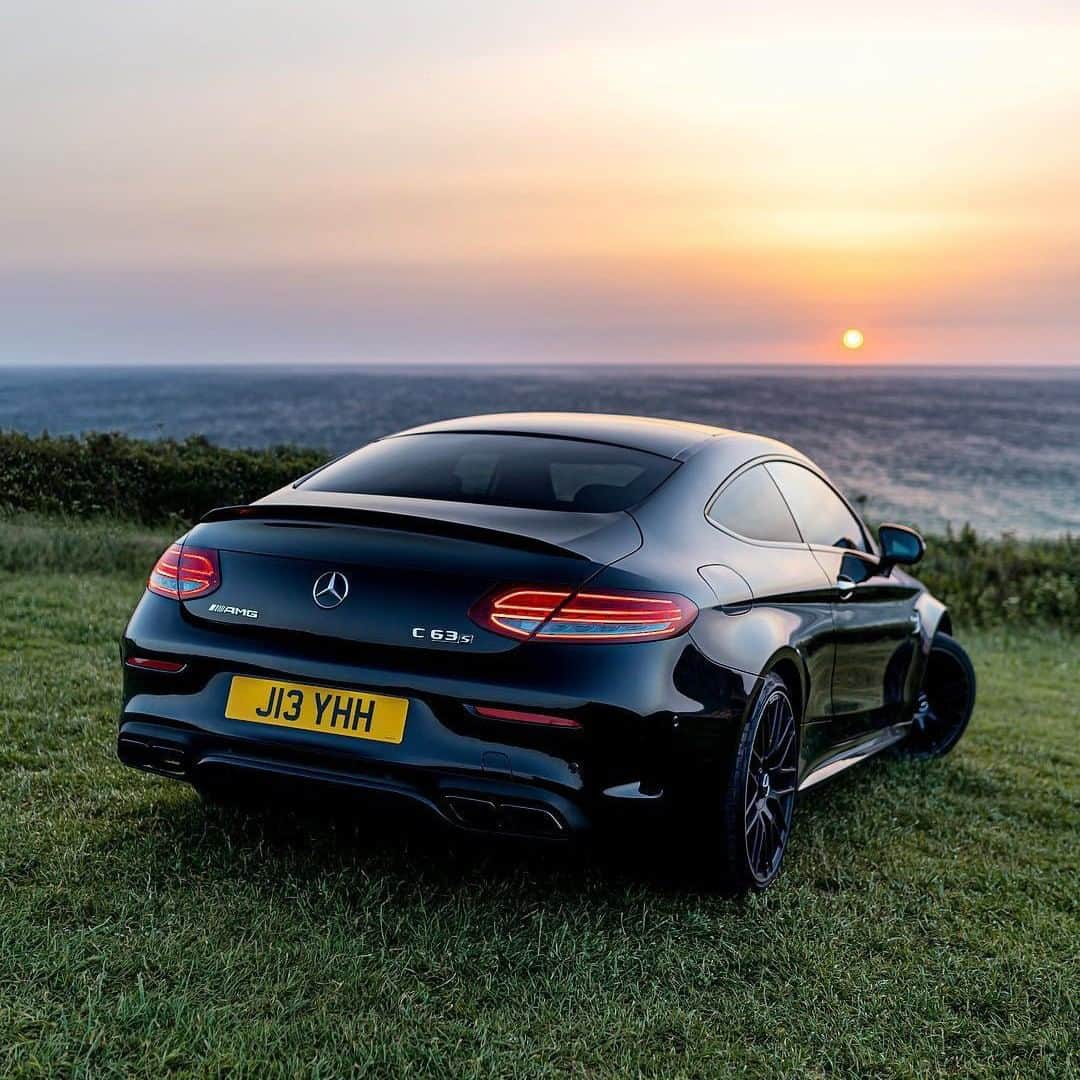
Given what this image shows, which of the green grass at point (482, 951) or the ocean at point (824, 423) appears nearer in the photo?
the green grass at point (482, 951)

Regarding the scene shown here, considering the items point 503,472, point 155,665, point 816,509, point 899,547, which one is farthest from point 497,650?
point 899,547

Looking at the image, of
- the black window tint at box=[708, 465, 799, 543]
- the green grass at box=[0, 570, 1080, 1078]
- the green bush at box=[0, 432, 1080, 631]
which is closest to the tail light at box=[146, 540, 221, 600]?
the green grass at box=[0, 570, 1080, 1078]

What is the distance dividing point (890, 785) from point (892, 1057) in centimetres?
293

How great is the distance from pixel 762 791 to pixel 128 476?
10427mm

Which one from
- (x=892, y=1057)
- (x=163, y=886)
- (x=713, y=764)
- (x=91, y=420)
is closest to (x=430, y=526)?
(x=713, y=764)

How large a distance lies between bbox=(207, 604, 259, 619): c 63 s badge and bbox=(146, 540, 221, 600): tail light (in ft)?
0.21

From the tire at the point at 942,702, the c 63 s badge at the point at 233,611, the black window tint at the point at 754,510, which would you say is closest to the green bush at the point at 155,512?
the tire at the point at 942,702

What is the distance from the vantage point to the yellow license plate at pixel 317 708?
3.63 metres

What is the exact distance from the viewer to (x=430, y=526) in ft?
12.5

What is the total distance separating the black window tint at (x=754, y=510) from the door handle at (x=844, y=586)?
309 millimetres

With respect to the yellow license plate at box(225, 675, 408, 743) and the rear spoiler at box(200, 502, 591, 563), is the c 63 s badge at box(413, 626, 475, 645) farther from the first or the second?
the rear spoiler at box(200, 502, 591, 563)

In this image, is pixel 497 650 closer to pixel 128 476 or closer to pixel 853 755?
pixel 853 755

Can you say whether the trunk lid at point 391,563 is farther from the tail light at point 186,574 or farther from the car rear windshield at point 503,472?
the car rear windshield at point 503,472

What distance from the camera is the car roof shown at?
15.0ft
